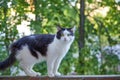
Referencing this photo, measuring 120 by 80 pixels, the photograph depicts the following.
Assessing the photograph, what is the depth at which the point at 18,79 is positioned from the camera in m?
2.48

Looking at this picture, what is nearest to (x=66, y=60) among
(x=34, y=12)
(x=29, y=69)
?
(x=34, y=12)

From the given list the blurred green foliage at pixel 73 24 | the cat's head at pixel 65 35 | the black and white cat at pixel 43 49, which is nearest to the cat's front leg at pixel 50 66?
the black and white cat at pixel 43 49

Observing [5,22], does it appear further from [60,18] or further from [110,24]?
[110,24]

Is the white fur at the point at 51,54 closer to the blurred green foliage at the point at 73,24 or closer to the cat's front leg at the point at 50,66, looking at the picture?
the cat's front leg at the point at 50,66

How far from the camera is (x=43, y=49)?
2387 millimetres

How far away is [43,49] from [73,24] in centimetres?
133

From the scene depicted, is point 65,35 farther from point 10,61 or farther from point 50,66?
point 10,61

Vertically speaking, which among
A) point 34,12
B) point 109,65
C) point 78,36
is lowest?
point 109,65

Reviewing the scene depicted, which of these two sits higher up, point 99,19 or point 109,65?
Answer: point 99,19

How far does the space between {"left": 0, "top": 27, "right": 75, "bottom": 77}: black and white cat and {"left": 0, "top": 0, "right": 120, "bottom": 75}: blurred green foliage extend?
0.86m

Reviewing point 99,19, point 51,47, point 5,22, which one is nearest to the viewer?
point 51,47

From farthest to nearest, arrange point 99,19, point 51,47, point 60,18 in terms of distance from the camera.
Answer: point 99,19 < point 60,18 < point 51,47

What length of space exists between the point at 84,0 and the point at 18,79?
5.04ft

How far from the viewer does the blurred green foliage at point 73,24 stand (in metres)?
3.39
